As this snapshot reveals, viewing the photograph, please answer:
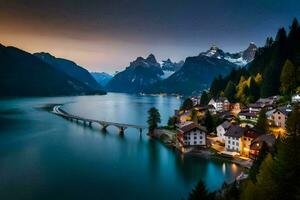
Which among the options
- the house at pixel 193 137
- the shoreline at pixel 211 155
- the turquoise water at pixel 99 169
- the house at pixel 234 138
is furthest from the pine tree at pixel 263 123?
the house at pixel 193 137

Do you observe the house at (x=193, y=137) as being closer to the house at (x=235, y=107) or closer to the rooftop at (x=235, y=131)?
the rooftop at (x=235, y=131)

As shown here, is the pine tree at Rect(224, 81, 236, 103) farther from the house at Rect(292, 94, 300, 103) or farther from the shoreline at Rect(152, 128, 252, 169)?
the shoreline at Rect(152, 128, 252, 169)

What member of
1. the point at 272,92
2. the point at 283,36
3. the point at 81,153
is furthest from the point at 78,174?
the point at 283,36

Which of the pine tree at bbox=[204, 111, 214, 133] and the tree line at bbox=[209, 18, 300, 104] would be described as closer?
the tree line at bbox=[209, 18, 300, 104]

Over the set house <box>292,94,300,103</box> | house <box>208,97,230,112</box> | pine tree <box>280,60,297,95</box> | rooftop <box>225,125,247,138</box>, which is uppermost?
pine tree <box>280,60,297,95</box>

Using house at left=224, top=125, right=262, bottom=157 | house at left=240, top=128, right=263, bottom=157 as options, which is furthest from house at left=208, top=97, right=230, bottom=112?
house at left=240, top=128, right=263, bottom=157

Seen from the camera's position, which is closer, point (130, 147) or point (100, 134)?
point (130, 147)

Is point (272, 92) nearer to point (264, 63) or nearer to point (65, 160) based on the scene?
point (264, 63)
